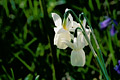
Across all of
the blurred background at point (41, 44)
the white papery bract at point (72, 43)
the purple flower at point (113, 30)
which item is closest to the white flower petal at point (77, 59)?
the white papery bract at point (72, 43)

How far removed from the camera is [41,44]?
74.8 inches

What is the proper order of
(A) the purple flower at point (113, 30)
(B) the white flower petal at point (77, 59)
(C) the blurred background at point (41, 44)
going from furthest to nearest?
1. (A) the purple flower at point (113, 30)
2. (C) the blurred background at point (41, 44)
3. (B) the white flower petal at point (77, 59)

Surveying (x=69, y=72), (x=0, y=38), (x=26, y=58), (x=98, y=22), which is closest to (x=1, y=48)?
(x=0, y=38)

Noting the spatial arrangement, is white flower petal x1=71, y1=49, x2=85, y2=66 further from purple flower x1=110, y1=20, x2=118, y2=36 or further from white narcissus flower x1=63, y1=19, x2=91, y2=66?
purple flower x1=110, y1=20, x2=118, y2=36

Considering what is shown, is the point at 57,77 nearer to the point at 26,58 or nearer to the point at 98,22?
the point at 26,58

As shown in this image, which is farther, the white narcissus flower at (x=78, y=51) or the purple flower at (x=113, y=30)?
the purple flower at (x=113, y=30)

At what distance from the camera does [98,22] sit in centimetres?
209

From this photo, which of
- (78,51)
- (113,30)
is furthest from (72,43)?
(113,30)

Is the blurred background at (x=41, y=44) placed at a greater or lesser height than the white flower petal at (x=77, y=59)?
lesser

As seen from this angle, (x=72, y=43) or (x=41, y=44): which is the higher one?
(x=72, y=43)

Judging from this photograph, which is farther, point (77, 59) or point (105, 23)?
point (105, 23)

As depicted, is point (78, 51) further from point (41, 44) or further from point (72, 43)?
point (41, 44)

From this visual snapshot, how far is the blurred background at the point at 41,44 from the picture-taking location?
5.59ft

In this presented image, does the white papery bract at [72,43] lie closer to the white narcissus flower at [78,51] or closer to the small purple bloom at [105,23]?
the white narcissus flower at [78,51]
